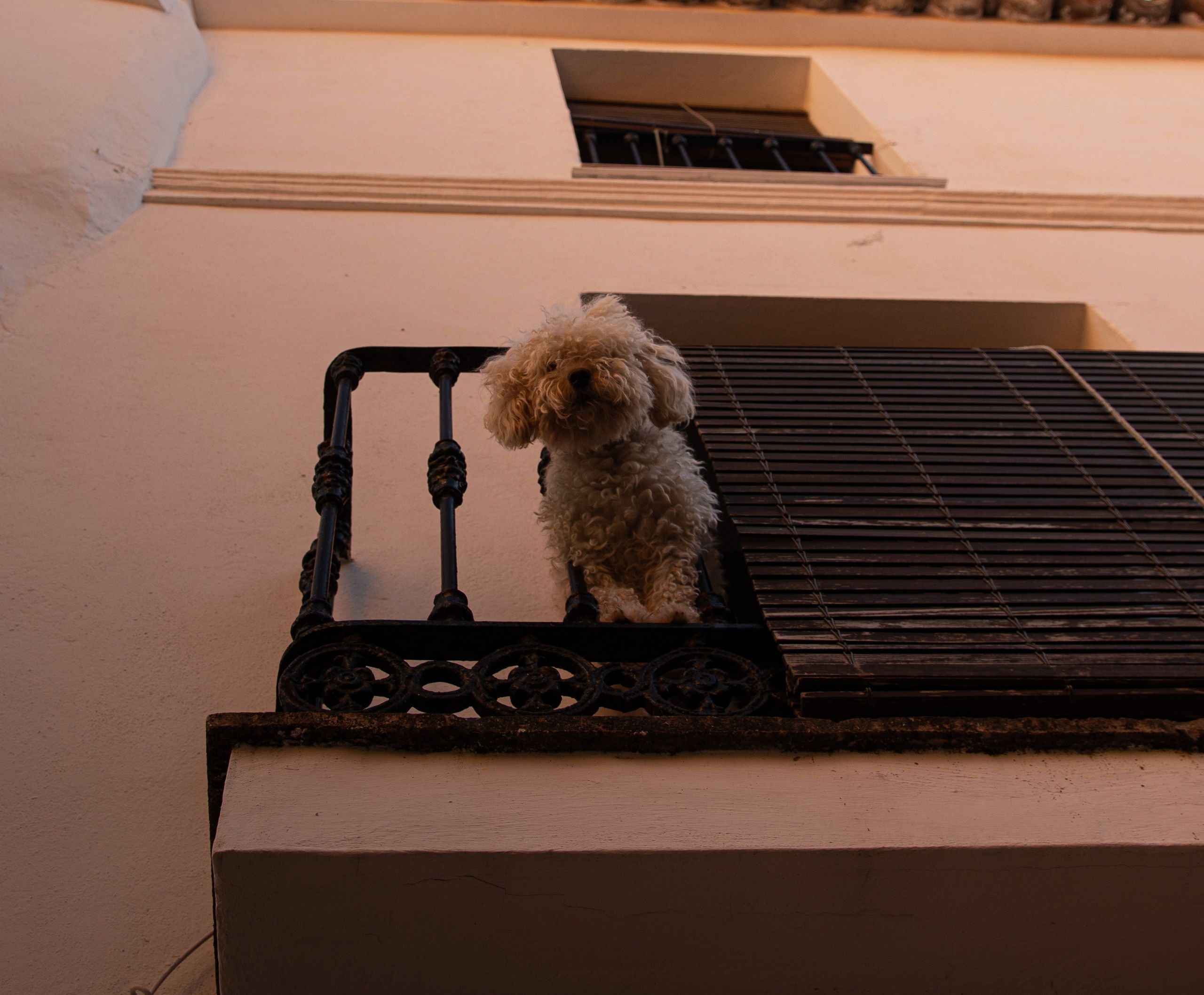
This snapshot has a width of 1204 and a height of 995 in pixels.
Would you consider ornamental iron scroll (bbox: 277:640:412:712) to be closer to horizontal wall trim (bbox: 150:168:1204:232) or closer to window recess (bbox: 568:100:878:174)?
horizontal wall trim (bbox: 150:168:1204:232)

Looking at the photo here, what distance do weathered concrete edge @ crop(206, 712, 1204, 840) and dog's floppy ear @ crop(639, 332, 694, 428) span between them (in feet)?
3.23

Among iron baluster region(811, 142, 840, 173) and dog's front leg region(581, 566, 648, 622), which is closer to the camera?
dog's front leg region(581, 566, 648, 622)

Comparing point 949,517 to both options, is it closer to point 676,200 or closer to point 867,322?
point 867,322

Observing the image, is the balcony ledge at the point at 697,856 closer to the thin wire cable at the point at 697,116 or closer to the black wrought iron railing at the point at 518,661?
the black wrought iron railing at the point at 518,661

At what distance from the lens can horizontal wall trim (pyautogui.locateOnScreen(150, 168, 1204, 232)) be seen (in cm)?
484

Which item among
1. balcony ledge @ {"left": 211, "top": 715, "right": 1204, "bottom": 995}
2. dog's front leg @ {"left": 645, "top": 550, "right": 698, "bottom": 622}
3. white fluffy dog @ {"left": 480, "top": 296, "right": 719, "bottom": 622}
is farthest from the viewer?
white fluffy dog @ {"left": 480, "top": 296, "right": 719, "bottom": 622}

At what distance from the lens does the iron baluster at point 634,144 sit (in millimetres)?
5973

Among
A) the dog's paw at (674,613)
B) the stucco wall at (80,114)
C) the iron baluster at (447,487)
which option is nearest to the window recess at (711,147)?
the stucco wall at (80,114)

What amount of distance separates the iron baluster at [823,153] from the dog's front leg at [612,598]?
3.97 metres

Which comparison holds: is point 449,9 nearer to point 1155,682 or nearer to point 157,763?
point 157,763

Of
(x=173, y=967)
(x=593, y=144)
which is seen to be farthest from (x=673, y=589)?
(x=593, y=144)

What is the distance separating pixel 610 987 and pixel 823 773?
0.58 metres

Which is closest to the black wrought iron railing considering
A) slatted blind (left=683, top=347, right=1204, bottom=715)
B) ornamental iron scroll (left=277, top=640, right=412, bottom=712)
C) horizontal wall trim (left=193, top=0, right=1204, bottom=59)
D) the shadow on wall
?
ornamental iron scroll (left=277, top=640, right=412, bottom=712)

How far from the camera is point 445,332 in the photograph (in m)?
4.09
